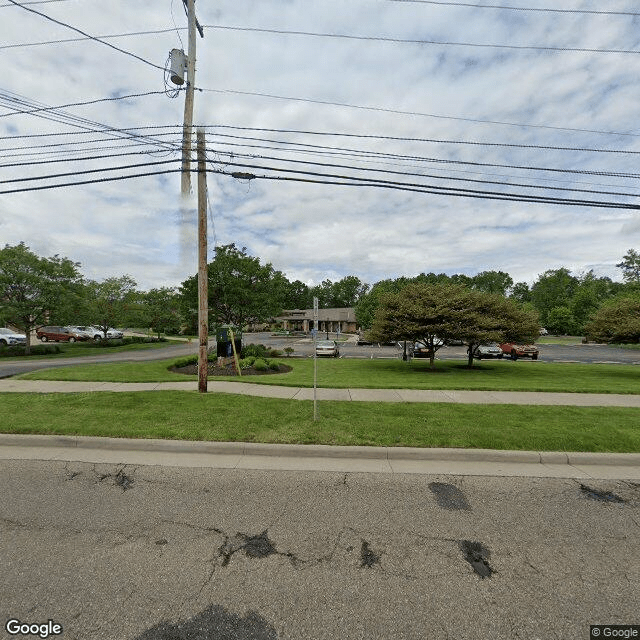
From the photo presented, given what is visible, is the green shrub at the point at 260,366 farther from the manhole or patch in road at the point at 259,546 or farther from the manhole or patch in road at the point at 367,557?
the manhole or patch in road at the point at 367,557

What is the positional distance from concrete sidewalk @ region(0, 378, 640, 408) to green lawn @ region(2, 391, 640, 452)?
0.68 meters

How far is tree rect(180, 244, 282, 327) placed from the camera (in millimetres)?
19656

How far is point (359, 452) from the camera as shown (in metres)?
5.09

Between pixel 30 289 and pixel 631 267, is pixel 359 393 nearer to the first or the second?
pixel 30 289

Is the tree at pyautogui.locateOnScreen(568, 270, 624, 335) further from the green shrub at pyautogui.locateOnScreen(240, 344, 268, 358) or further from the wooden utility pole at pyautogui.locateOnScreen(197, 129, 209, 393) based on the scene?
the wooden utility pole at pyautogui.locateOnScreen(197, 129, 209, 393)

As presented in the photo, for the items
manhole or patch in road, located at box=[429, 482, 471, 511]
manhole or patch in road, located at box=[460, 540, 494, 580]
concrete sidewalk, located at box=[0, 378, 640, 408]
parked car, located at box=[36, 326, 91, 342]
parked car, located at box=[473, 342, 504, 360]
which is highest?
parked car, located at box=[36, 326, 91, 342]

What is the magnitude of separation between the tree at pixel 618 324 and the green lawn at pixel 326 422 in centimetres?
992

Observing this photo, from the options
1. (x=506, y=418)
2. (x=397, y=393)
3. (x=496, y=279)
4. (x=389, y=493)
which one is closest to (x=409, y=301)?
(x=397, y=393)

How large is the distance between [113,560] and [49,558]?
0.57 m

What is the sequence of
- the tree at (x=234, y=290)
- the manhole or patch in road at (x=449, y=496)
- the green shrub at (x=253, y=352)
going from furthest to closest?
the tree at (x=234, y=290) < the green shrub at (x=253, y=352) < the manhole or patch in road at (x=449, y=496)

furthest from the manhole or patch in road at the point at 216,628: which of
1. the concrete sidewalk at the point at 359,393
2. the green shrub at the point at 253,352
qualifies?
the green shrub at the point at 253,352

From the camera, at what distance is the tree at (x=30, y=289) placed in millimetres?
18234

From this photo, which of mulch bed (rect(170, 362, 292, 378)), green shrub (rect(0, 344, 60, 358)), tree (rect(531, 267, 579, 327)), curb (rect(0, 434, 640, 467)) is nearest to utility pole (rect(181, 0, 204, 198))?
curb (rect(0, 434, 640, 467))

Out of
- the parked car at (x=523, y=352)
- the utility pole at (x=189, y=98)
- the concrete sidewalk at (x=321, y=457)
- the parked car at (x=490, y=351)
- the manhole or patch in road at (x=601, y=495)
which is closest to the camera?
the manhole or patch in road at (x=601, y=495)
